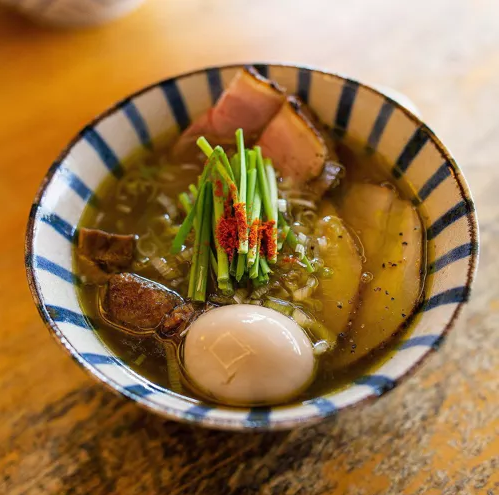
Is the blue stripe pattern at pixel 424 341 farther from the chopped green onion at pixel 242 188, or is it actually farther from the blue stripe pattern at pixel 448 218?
the chopped green onion at pixel 242 188

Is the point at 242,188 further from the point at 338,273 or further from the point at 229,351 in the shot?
the point at 229,351

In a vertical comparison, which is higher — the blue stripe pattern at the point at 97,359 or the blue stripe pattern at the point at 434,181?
the blue stripe pattern at the point at 434,181

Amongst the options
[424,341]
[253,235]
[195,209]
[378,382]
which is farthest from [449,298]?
[195,209]

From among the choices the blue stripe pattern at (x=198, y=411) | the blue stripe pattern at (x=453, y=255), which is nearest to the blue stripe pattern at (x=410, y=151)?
the blue stripe pattern at (x=453, y=255)

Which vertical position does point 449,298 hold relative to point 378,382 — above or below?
above

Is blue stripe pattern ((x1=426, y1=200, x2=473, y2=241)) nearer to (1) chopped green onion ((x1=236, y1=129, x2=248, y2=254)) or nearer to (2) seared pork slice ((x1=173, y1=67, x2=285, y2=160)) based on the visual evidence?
(1) chopped green onion ((x1=236, y1=129, x2=248, y2=254))
